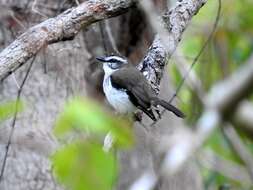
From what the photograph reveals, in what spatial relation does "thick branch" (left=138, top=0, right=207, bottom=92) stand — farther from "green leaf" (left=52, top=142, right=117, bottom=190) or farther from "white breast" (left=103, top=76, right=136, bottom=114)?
"green leaf" (left=52, top=142, right=117, bottom=190)

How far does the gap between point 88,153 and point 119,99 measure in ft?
10.3

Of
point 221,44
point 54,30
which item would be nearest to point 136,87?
point 54,30

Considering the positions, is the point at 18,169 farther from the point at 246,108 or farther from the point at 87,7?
the point at 246,108

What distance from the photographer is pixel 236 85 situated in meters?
0.82

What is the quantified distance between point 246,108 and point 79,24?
8.24ft

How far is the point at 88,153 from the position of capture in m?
1.19

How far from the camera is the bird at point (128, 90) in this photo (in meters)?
4.07

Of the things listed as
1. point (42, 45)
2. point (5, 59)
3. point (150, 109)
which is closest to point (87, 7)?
point (42, 45)

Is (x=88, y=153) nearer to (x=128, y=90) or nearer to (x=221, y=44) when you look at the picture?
(x=128, y=90)

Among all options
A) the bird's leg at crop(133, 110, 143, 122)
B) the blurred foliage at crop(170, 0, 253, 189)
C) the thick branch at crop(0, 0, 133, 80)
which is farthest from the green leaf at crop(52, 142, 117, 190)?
the blurred foliage at crop(170, 0, 253, 189)

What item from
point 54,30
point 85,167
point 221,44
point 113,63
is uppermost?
point 85,167

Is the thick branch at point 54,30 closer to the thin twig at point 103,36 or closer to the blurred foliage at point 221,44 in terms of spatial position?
the thin twig at point 103,36

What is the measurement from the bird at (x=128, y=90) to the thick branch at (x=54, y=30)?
76cm

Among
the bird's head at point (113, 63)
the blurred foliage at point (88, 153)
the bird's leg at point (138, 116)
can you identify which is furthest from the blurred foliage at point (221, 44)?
the blurred foliage at point (88, 153)
